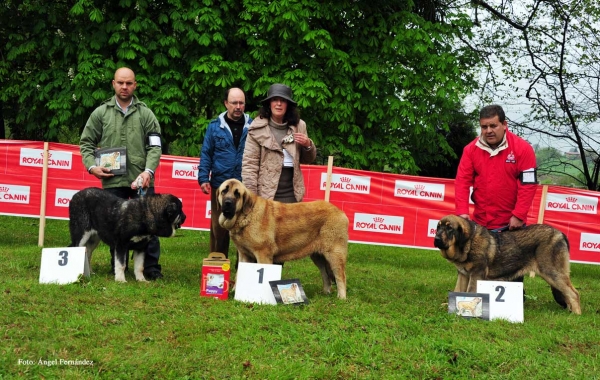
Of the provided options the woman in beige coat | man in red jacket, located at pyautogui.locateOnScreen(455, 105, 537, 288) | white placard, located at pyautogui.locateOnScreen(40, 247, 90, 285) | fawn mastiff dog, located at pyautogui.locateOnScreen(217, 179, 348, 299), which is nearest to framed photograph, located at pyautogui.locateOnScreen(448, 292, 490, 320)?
man in red jacket, located at pyautogui.locateOnScreen(455, 105, 537, 288)

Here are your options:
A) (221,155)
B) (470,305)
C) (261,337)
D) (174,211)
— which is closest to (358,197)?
(221,155)

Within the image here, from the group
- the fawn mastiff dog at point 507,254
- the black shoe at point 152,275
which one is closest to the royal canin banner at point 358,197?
the black shoe at point 152,275

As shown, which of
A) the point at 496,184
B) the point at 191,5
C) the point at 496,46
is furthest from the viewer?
the point at 496,46

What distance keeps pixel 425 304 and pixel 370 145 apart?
695 centimetres

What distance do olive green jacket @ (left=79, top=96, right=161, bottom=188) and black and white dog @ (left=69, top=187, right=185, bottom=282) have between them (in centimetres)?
38

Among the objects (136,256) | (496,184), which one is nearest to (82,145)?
(136,256)

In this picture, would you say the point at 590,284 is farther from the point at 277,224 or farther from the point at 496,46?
the point at 496,46

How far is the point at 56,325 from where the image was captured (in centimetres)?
506

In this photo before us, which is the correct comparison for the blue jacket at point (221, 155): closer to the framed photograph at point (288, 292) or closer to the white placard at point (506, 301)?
the framed photograph at point (288, 292)

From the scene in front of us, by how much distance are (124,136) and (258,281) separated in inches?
97.4

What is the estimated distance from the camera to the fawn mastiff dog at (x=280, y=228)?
6.14 metres

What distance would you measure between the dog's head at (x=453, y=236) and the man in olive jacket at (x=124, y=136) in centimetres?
341

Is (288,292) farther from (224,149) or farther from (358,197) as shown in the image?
(358,197)

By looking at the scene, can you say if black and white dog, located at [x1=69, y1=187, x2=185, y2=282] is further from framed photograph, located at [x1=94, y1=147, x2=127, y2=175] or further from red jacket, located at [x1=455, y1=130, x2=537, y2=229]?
red jacket, located at [x1=455, y1=130, x2=537, y2=229]
